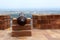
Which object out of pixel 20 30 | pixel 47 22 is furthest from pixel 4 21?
pixel 47 22

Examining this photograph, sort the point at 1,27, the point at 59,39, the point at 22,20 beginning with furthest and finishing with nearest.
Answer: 1. the point at 1,27
2. the point at 22,20
3. the point at 59,39

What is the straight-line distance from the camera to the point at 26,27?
504cm

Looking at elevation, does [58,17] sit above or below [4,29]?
above

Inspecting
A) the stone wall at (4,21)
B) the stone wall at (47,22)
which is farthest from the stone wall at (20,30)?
the stone wall at (47,22)

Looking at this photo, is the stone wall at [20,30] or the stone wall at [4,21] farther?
the stone wall at [4,21]

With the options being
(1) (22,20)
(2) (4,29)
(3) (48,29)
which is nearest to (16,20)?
(1) (22,20)

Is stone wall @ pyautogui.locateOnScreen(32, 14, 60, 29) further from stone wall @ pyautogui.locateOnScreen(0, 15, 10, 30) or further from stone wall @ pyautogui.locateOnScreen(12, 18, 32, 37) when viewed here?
stone wall @ pyautogui.locateOnScreen(12, 18, 32, 37)

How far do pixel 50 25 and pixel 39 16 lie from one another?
0.56m

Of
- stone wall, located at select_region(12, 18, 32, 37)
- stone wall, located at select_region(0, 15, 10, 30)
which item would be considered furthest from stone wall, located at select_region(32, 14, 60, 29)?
stone wall, located at select_region(12, 18, 32, 37)

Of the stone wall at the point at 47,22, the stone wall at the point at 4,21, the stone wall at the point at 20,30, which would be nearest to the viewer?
the stone wall at the point at 20,30

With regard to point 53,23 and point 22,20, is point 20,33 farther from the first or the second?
point 53,23

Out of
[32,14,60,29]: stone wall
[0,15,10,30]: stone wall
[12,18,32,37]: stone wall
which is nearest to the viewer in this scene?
[12,18,32,37]: stone wall

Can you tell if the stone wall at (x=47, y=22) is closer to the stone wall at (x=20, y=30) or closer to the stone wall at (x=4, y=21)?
the stone wall at (x=4, y=21)

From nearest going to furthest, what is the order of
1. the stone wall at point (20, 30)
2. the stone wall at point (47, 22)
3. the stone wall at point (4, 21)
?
the stone wall at point (20, 30), the stone wall at point (4, 21), the stone wall at point (47, 22)
